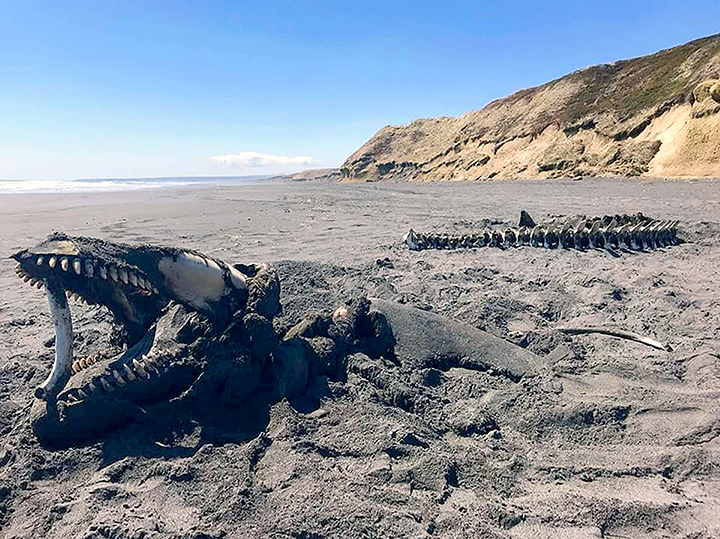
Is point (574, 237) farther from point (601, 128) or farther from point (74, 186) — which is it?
point (74, 186)

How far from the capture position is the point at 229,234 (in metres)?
11.2

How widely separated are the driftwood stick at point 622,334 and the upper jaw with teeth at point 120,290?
313 centimetres

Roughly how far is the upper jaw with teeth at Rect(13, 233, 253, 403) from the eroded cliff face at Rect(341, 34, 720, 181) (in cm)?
2224

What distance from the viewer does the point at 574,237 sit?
782 cm

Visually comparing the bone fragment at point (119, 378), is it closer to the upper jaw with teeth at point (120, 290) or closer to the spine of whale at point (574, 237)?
the upper jaw with teeth at point (120, 290)

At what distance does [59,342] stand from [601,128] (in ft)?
97.4

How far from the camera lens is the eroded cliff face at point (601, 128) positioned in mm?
21500

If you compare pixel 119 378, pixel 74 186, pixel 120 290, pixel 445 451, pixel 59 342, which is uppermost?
pixel 74 186

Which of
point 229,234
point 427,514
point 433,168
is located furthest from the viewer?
point 433,168

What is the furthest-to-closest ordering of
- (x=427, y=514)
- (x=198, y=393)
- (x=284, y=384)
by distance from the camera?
(x=284, y=384) → (x=198, y=393) → (x=427, y=514)

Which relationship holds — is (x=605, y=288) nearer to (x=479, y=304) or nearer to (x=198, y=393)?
(x=479, y=304)

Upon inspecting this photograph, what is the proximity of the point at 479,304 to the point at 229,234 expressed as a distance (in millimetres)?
7378

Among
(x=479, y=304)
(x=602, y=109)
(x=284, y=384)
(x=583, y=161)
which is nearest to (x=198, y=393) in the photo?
(x=284, y=384)

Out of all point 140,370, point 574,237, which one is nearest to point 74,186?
point 574,237
